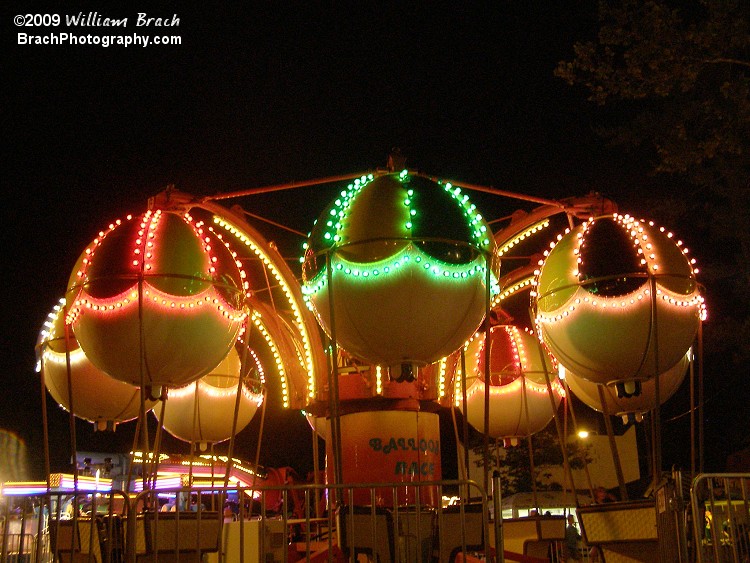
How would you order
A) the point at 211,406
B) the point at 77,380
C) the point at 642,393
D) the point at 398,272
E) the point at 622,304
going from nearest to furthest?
the point at 398,272 → the point at 622,304 → the point at 642,393 → the point at 77,380 → the point at 211,406

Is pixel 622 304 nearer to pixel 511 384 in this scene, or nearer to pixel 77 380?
pixel 511 384

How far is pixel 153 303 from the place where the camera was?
7648mm

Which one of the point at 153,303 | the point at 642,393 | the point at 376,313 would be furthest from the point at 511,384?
the point at 153,303

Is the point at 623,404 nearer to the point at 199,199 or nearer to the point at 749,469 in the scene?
the point at 199,199

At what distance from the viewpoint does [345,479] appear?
8.98 m

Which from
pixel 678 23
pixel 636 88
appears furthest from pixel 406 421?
pixel 678 23

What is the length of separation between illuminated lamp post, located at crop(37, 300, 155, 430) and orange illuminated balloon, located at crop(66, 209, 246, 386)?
7.35ft

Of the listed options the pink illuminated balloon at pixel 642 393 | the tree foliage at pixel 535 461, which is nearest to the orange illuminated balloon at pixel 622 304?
the pink illuminated balloon at pixel 642 393

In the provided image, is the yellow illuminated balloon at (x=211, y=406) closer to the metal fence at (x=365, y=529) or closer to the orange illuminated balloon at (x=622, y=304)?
the metal fence at (x=365, y=529)

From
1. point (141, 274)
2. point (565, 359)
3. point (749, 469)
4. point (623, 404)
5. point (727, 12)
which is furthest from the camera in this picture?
point (749, 469)

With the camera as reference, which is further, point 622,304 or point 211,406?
point 211,406

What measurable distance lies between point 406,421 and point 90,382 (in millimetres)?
4133

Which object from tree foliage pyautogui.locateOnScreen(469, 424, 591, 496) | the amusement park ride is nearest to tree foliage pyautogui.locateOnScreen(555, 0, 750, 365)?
the amusement park ride

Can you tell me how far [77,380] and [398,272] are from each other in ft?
18.0
